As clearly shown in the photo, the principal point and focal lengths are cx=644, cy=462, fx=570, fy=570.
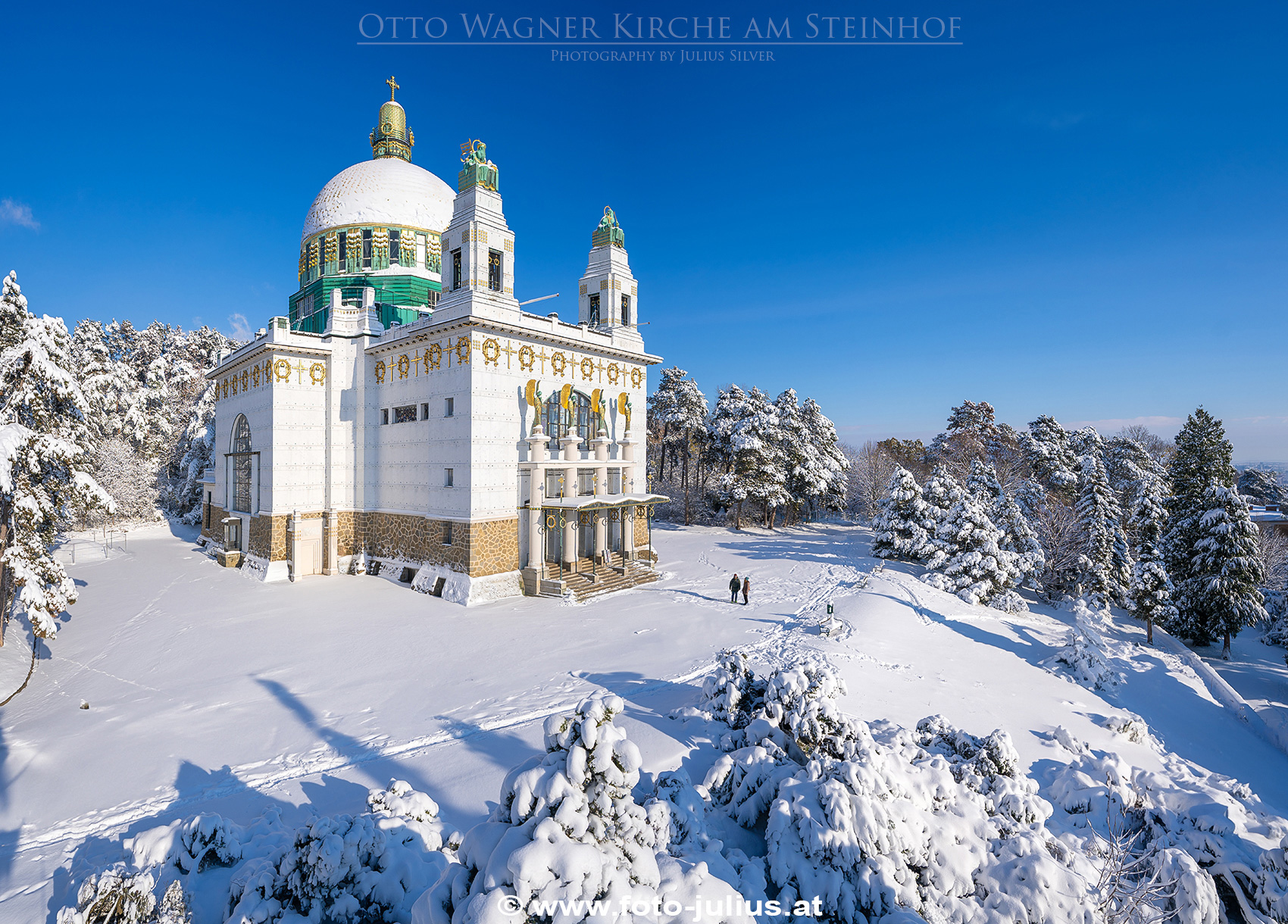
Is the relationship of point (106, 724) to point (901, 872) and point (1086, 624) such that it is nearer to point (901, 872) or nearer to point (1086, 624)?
point (901, 872)

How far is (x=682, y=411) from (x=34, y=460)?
38.9m

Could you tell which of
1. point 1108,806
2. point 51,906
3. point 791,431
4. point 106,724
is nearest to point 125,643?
point 106,724

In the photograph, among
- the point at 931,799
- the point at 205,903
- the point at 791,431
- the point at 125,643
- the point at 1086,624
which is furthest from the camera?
the point at 791,431

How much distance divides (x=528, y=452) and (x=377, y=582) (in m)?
8.00

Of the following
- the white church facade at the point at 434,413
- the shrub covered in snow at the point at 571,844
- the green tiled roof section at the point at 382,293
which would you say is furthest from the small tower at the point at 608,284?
the shrub covered in snow at the point at 571,844

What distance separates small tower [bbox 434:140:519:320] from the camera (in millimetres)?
20188

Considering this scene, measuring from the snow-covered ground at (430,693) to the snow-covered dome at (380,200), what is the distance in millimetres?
16973

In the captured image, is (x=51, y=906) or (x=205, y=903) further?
(x=51, y=906)

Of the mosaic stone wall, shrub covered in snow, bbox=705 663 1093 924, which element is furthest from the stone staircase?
shrub covered in snow, bbox=705 663 1093 924

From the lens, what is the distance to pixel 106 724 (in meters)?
10.7

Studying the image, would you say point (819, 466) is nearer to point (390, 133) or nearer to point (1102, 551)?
point (1102, 551)

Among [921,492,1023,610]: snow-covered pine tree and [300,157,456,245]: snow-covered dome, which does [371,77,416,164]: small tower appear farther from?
[921,492,1023,610]: snow-covered pine tree

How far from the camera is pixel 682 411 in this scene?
4750 cm

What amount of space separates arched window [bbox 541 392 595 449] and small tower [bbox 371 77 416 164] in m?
18.6
